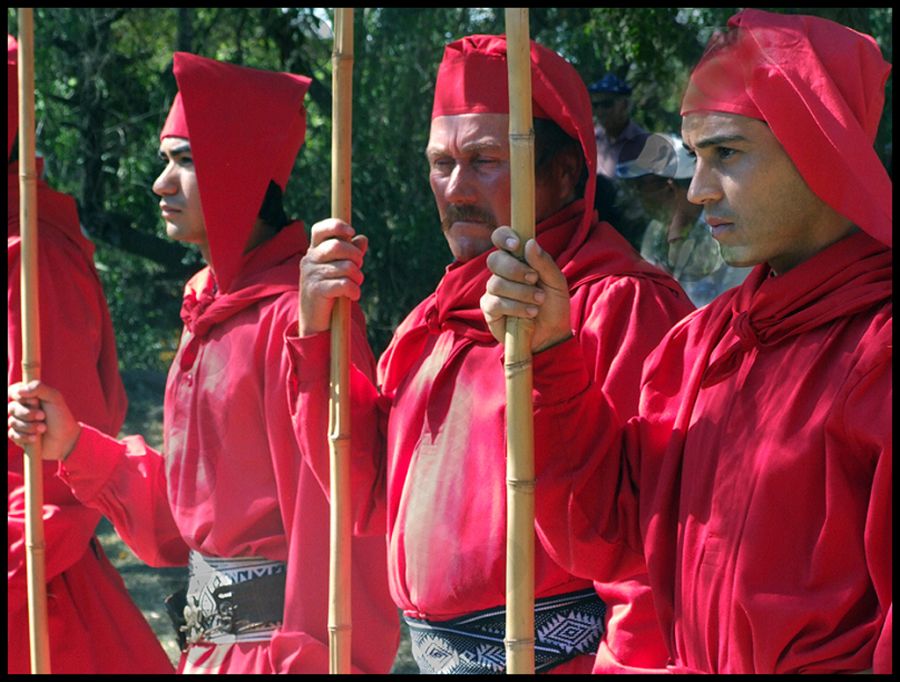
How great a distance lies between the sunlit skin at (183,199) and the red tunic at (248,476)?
0.52 ft

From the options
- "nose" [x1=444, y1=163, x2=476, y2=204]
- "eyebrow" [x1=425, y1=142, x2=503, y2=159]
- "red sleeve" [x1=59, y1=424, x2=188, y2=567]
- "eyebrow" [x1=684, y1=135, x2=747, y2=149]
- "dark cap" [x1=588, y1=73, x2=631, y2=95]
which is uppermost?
"dark cap" [x1=588, y1=73, x2=631, y2=95]

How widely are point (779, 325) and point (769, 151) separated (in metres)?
0.30

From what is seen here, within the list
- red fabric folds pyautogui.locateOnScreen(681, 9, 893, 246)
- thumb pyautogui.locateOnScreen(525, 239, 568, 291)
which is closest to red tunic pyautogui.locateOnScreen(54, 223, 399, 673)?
thumb pyautogui.locateOnScreen(525, 239, 568, 291)

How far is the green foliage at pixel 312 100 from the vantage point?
308 inches

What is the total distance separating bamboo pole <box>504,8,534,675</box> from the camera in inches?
101

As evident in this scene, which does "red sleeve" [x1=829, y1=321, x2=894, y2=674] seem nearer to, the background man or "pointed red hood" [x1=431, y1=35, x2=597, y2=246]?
"pointed red hood" [x1=431, y1=35, x2=597, y2=246]

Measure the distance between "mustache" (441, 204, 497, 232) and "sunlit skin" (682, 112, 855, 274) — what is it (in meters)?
0.76

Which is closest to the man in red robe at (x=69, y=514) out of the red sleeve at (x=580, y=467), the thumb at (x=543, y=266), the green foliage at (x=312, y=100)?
the red sleeve at (x=580, y=467)

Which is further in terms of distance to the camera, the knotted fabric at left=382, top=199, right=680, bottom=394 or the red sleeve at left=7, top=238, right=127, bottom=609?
the red sleeve at left=7, top=238, right=127, bottom=609

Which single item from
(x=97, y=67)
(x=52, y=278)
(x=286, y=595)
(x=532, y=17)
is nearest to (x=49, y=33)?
(x=97, y=67)

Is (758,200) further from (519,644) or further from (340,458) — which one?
(340,458)

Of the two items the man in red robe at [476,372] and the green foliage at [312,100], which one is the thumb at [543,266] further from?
the green foliage at [312,100]

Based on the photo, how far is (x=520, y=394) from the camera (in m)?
2.59

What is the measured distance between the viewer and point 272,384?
12.8ft
